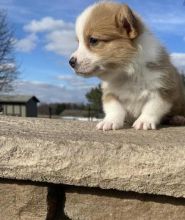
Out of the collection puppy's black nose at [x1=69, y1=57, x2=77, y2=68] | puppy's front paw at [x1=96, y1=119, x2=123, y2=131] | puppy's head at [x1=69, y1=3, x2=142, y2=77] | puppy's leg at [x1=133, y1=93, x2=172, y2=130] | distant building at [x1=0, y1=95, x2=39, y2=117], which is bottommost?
distant building at [x1=0, y1=95, x2=39, y2=117]

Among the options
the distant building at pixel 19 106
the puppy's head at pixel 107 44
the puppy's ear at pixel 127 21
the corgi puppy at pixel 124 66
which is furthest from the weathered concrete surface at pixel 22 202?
the distant building at pixel 19 106

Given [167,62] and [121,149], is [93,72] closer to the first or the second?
[167,62]

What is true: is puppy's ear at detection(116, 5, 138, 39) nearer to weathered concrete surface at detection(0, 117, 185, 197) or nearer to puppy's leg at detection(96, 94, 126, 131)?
puppy's leg at detection(96, 94, 126, 131)

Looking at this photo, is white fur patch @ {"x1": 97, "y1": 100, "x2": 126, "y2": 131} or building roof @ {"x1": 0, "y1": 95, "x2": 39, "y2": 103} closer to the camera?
white fur patch @ {"x1": 97, "y1": 100, "x2": 126, "y2": 131}

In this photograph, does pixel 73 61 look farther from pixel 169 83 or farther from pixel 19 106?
pixel 19 106

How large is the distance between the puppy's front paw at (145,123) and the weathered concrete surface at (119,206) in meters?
0.81

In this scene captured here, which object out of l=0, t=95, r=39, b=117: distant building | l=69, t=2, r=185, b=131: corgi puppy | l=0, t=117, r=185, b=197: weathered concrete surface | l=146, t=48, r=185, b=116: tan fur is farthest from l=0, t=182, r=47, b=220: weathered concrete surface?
l=0, t=95, r=39, b=117: distant building

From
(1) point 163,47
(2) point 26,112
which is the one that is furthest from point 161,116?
(2) point 26,112

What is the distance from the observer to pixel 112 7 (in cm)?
366

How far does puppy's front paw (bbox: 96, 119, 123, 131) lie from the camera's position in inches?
131

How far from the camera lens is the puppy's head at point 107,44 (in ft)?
11.5

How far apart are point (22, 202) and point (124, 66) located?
125 centimetres

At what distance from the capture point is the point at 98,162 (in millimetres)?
2533

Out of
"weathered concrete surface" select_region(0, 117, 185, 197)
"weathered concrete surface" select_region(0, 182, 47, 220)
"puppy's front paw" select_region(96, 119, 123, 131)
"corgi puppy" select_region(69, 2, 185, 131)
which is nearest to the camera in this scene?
"weathered concrete surface" select_region(0, 117, 185, 197)
